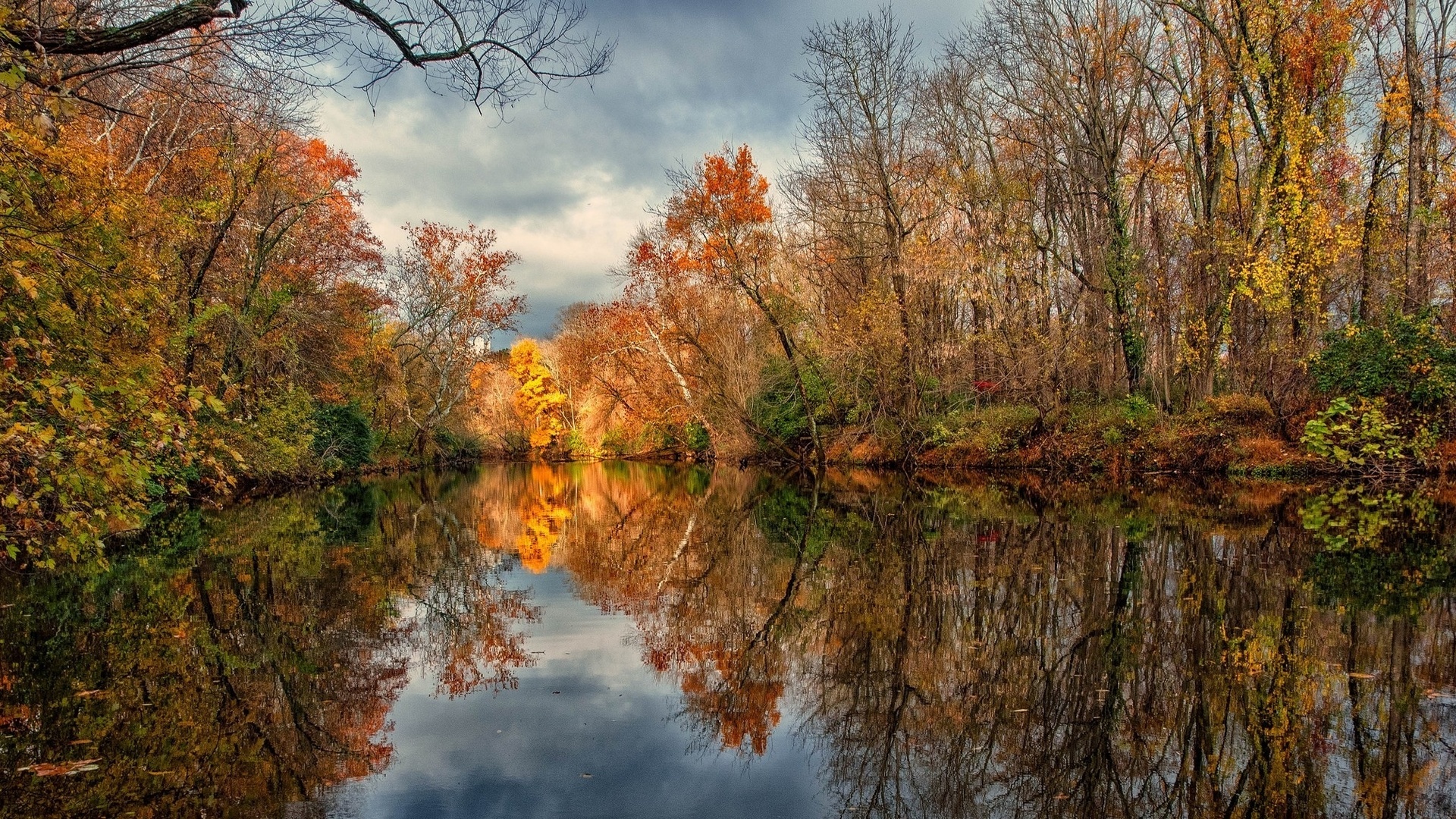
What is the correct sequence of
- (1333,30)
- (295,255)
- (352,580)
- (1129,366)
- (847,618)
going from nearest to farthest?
(847,618)
(352,580)
(1333,30)
(1129,366)
(295,255)

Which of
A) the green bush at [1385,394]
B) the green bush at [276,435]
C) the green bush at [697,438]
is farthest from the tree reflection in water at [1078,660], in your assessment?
the green bush at [697,438]

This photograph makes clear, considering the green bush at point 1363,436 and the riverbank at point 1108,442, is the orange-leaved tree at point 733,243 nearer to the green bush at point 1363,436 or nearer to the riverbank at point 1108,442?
the riverbank at point 1108,442

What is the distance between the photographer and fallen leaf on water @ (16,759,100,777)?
3941mm

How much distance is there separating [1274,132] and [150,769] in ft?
76.4

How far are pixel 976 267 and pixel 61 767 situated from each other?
78.3 ft

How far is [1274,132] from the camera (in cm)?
1866

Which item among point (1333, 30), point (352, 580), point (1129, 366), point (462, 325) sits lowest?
point (352, 580)

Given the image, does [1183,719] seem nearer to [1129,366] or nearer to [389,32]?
[389,32]

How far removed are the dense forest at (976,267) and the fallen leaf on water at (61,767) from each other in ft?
15.7

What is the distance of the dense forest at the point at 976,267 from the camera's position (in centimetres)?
1617

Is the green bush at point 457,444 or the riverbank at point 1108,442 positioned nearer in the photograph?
the riverbank at point 1108,442

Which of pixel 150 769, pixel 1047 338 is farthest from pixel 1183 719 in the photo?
pixel 1047 338

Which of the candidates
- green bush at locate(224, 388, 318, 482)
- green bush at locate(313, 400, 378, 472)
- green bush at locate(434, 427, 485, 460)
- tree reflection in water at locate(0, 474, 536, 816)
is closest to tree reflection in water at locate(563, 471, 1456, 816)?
tree reflection in water at locate(0, 474, 536, 816)

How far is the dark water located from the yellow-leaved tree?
42488 millimetres
